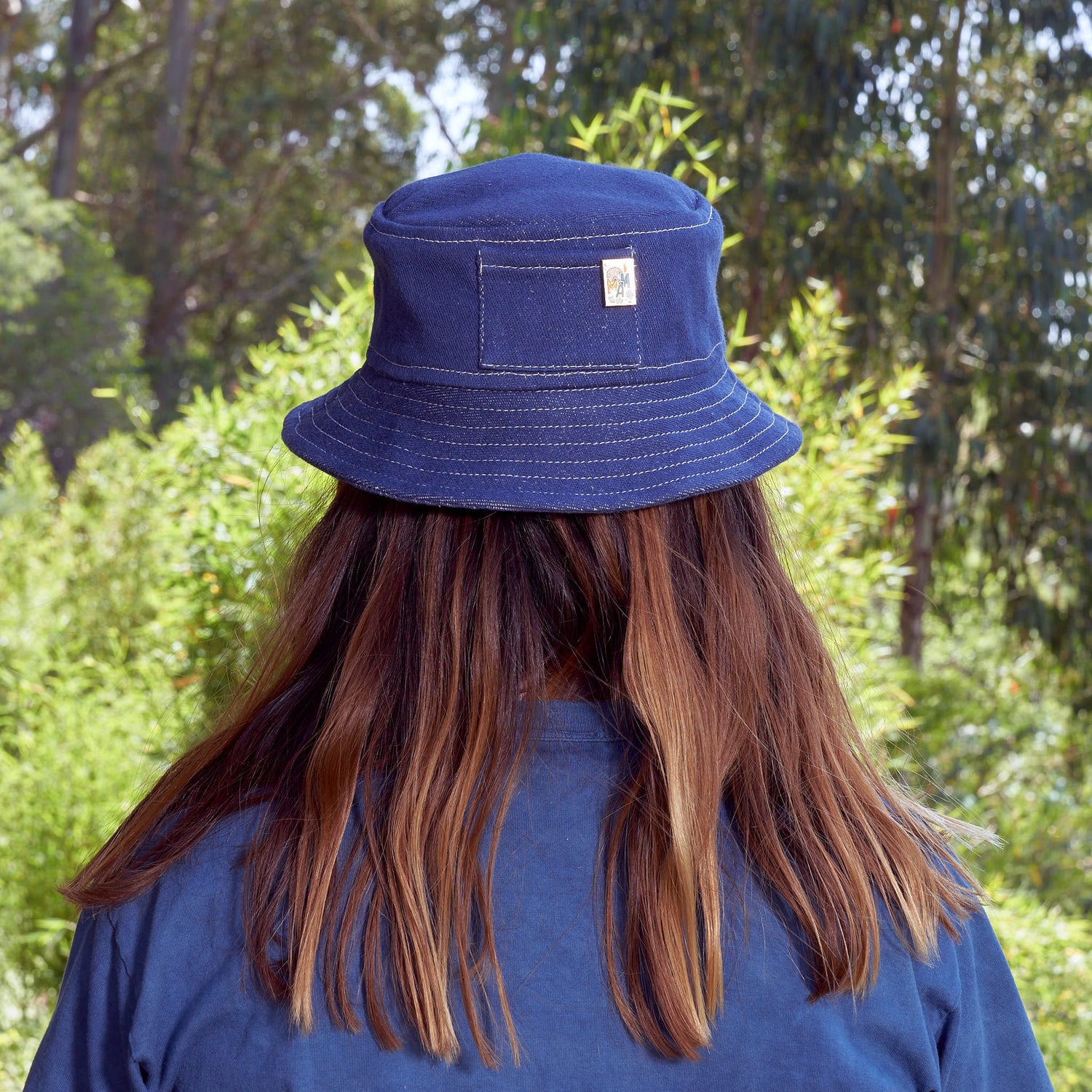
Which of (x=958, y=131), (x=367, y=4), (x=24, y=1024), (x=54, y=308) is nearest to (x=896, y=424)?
(x=958, y=131)

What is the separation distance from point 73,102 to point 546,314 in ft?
52.5

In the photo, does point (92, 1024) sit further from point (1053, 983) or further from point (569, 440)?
point (1053, 983)

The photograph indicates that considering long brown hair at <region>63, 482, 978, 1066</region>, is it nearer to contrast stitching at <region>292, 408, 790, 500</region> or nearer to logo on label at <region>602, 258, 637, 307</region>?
contrast stitching at <region>292, 408, 790, 500</region>

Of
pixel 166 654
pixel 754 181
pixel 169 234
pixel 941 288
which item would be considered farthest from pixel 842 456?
pixel 169 234

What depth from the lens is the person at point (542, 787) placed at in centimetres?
79

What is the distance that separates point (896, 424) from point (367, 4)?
11760mm

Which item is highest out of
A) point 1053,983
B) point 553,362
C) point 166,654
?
point 553,362

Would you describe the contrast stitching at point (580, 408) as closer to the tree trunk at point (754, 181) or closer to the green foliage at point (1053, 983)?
the green foliage at point (1053, 983)

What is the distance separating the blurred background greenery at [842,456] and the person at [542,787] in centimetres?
23

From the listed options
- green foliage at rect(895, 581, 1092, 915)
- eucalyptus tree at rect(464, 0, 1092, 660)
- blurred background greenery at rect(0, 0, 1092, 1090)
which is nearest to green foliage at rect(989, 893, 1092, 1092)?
blurred background greenery at rect(0, 0, 1092, 1090)

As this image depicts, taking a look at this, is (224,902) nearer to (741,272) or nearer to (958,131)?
(741,272)

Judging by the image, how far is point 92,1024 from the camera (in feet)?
2.75

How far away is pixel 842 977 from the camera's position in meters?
0.79

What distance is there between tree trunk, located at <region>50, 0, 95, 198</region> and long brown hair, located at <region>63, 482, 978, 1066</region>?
50.1 feet
